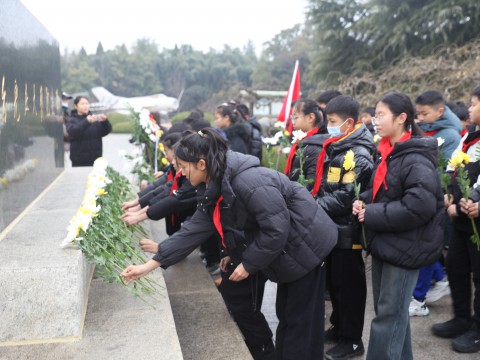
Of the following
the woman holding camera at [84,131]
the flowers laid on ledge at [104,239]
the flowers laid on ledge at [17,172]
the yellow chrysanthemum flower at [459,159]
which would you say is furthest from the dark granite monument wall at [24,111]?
the yellow chrysanthemum flower at [459,159]

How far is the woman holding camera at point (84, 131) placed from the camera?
6.21 metres

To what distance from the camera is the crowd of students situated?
7.56 ft

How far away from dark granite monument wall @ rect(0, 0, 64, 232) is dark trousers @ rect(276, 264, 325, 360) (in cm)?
176

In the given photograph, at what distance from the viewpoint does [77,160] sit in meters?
6.57

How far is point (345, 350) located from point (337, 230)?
2.81 ft

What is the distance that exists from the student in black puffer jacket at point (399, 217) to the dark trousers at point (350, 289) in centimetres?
34

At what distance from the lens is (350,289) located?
2.98m

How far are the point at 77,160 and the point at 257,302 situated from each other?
14.2 feet

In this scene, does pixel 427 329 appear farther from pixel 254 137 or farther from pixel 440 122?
pixel 254 137

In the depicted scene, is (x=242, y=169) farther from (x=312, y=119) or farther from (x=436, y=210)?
(x=312, y=119)

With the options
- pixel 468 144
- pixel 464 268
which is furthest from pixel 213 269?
pixel 468 144

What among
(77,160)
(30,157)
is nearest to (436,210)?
(30,157)

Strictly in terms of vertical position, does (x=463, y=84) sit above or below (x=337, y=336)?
above

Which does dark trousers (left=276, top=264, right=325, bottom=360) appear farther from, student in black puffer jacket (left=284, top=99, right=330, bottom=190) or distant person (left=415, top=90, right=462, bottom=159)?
distant person (left=415, top=90, right=462, bottom=159)
